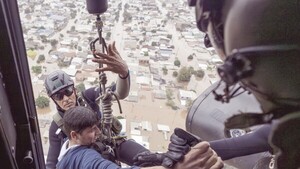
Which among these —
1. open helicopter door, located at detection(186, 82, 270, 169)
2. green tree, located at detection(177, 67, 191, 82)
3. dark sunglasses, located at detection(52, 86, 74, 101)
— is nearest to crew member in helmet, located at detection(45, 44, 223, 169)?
dark sunglasses, located at detection(52, 86, 74, 101)

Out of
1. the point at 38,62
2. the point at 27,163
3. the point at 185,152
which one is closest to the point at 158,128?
the point at 38,62

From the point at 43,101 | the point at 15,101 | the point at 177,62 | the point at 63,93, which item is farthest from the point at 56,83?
the point at 15,101

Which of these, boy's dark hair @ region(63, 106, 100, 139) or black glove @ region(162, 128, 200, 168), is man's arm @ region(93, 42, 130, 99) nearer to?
boy's dark hair @ region(63, 106, 100, 139)

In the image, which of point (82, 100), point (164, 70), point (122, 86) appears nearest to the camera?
point (122, 86)

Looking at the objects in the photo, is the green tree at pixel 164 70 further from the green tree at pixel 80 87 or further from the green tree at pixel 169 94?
the green tree at pixel 80 87

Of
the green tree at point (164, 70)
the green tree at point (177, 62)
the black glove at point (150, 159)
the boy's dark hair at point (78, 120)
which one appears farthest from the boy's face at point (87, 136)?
the green tree at point (164, 70)

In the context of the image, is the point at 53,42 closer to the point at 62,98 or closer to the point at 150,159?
the point at 62,98
